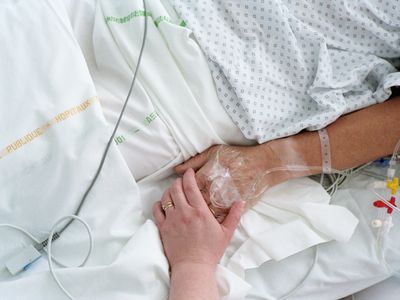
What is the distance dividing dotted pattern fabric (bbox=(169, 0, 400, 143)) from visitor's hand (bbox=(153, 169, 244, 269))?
0.22m

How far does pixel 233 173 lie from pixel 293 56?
348 millimetres

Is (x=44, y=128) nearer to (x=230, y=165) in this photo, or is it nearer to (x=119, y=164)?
(x=119, y=164)

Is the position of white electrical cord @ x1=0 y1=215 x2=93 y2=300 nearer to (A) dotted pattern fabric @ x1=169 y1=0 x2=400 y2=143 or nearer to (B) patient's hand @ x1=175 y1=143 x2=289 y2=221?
(B) patient's hand @ x1=175 y1=143 x2=289 y2=221

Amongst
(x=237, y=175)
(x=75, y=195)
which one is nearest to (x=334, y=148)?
(x=237, y=175)

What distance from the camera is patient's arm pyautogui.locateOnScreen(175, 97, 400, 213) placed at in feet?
3.67

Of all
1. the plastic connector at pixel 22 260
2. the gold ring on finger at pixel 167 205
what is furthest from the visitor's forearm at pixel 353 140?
the plastic connector at pixel 22 260

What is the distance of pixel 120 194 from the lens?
3.39 ft

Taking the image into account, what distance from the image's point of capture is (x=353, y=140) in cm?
115

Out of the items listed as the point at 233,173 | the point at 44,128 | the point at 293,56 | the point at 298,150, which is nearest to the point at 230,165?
the point at 233,173

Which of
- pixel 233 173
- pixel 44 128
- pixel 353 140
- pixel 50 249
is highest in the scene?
pixel 44 128

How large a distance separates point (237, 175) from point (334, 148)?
27 cm

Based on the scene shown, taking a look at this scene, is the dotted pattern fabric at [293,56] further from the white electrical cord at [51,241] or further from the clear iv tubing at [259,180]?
the white electrical cord at [51,241]

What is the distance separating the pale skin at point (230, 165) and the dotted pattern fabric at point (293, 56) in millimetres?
43

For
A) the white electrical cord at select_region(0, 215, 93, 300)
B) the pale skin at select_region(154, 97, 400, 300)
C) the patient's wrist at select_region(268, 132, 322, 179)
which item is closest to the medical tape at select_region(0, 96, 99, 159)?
the white electrical cord at select_region(0, 215, 93, 300)
